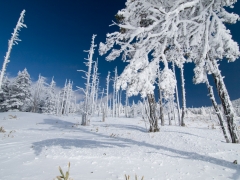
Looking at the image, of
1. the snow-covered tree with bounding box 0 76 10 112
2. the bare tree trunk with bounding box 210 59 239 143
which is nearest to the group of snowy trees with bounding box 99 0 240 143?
the bare tree trunk with bounding box 210 59 239 143

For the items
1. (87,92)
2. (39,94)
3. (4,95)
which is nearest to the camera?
(87,92)

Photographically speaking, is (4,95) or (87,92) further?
(4,95)

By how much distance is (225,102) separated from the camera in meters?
5.61

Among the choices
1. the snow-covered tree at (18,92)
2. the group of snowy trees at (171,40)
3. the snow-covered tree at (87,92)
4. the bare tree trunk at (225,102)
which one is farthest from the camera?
the snow-covered tree at (18,92)

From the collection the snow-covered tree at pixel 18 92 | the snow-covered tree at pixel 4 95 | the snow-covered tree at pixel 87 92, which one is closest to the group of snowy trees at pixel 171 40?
the snow-covered tree at pixel 87 92

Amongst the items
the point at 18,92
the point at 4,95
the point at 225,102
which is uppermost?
the point at 18,92

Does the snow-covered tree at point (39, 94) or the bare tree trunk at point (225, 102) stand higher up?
the snow-covered tree at point (39, 94)

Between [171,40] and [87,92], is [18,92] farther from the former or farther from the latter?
[171,40]

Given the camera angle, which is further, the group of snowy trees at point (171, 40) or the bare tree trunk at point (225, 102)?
the bare tree trunk at point (225, 102)

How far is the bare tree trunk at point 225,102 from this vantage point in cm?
553

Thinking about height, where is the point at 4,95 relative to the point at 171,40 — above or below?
above

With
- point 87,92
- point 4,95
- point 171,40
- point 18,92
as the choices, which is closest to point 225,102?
point 171,40

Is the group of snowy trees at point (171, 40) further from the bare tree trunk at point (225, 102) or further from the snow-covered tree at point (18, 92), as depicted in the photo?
the snow-covered tree at point (18, 92)

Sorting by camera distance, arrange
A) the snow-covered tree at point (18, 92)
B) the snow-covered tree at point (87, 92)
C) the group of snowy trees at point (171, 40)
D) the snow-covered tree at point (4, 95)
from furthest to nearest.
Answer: the snow-covered tree at point (4, 95)
the snow-covered tree at point (18, 92)
the snow-covered tree at point (87, 92)
the group of snowy trees at point (171, 40)
